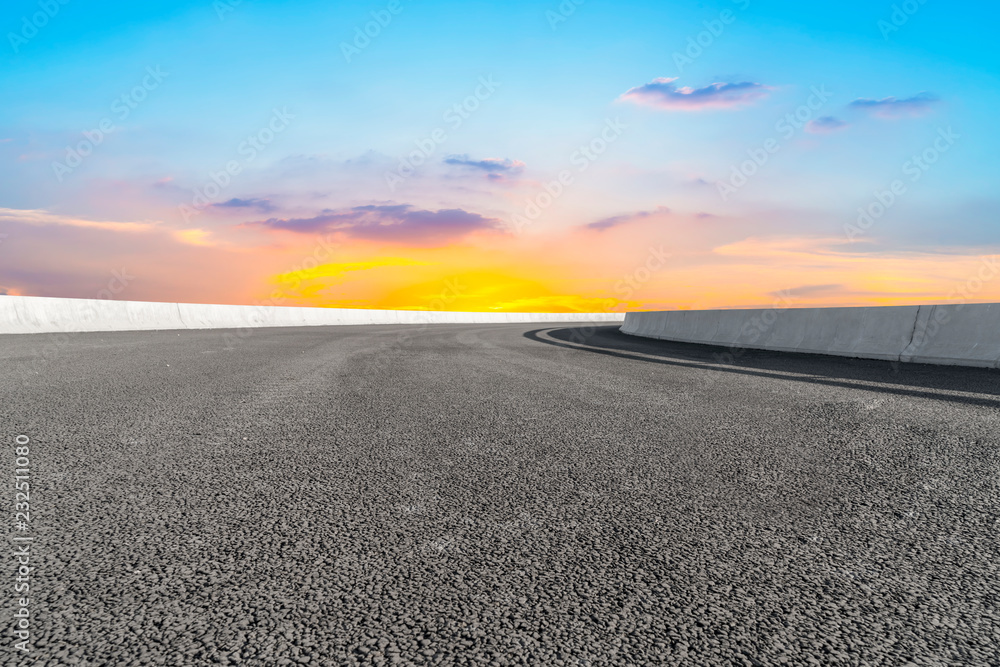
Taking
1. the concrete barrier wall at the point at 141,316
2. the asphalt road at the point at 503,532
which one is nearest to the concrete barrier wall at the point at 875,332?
the asphalt road at the point at 503,532

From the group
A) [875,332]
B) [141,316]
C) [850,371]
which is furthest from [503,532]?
[141,316]

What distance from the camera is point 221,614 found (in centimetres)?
239

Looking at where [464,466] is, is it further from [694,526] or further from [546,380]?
[546,380]

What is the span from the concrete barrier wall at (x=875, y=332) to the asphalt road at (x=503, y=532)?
17.8 feet

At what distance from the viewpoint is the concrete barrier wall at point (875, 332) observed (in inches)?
455

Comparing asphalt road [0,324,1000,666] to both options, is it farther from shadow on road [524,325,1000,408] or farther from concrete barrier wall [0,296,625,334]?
concrete barrier wall [0,296,625,334]

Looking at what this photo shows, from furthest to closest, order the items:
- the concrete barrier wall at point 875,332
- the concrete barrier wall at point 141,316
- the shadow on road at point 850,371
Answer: the concrete barrier wall at point 141,316 → the concrete barrier wall at point 875,332 → the shadow on road at point 850,371

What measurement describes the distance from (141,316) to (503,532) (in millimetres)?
22264

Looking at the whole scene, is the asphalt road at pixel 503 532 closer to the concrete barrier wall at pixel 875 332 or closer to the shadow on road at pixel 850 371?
the shadow on road at pixel 850 371

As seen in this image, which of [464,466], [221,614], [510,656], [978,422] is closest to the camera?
[510,656]

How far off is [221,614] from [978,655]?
257 cm

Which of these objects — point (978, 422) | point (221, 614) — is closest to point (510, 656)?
point (221, 614)

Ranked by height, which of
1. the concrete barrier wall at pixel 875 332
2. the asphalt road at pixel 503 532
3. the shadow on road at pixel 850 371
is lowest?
the asphalt road at pixel 503 532

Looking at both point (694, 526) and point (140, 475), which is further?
point (140, 475)
